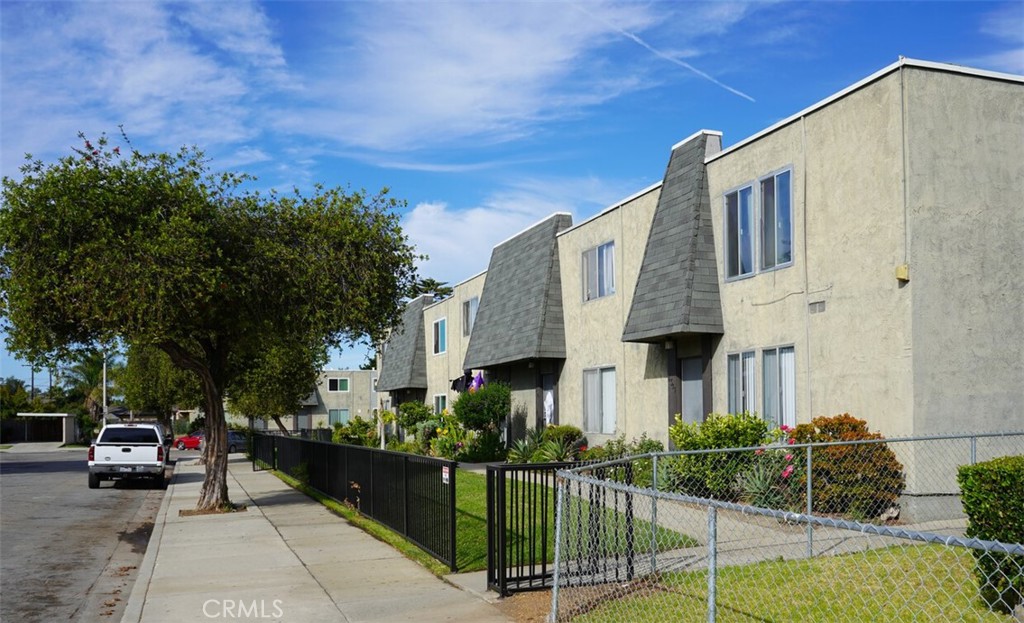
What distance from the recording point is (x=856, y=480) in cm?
1356

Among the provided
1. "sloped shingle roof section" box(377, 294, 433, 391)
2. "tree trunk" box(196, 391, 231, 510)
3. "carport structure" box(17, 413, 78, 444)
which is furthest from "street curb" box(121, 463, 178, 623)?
"carport structure" box(17, 413, 78, 444)

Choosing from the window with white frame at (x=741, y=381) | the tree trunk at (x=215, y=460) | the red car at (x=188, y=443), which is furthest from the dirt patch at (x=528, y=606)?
the red car at (x=188, y=443)

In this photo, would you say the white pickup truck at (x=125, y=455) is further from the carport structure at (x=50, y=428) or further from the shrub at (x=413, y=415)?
the carport structure at (x=50, y=428)

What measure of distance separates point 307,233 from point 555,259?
1007 centimetres


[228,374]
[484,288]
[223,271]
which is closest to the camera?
[223,271]

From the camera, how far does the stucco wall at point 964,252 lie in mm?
13906

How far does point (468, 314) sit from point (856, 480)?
78.6 feet

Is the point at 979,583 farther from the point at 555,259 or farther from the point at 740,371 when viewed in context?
the point at 555,259

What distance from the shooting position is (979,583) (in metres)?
7.72

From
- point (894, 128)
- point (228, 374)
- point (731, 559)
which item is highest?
point (894, 128)

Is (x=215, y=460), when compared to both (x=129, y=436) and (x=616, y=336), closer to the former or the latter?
(x=129, y=436)

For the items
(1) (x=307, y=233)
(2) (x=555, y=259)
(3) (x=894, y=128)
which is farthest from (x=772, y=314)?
(2) (x=555, y=259)

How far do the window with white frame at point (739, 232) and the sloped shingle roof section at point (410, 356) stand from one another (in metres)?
24.7

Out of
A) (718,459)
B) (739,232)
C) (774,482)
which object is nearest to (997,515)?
(774,482)
